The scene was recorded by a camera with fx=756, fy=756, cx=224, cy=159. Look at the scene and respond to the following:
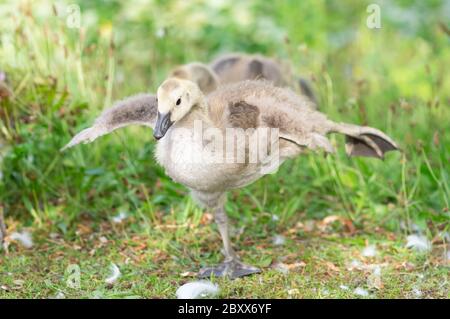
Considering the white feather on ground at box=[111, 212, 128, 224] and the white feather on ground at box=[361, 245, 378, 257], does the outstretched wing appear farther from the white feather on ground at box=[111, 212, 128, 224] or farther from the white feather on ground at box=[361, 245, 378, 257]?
Result: the white feather on ground at box=[361, 245, 378, 257]

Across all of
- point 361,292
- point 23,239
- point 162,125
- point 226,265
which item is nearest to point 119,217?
point 23,239

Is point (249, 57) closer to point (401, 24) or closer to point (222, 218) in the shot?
point (222, 218)

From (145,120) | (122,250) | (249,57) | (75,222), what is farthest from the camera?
(249,57)

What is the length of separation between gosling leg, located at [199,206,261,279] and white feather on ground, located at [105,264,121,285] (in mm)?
451

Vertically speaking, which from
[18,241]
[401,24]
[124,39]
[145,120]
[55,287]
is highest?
[401,24]

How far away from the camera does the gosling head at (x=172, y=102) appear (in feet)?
11.1

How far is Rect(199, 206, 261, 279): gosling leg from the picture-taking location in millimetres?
4051

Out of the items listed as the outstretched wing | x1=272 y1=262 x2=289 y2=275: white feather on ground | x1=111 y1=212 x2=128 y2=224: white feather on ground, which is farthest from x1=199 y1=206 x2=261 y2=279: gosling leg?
x1=111 y1=212 x2=128 y2=224: white feather on ground

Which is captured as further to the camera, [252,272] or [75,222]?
[75,222]

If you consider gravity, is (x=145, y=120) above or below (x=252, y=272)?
above

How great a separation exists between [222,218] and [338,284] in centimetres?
72

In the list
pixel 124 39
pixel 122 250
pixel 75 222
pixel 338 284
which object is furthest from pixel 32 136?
pixel 124 39

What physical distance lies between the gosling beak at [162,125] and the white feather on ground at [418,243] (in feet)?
5.77

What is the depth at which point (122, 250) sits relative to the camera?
4438mm
